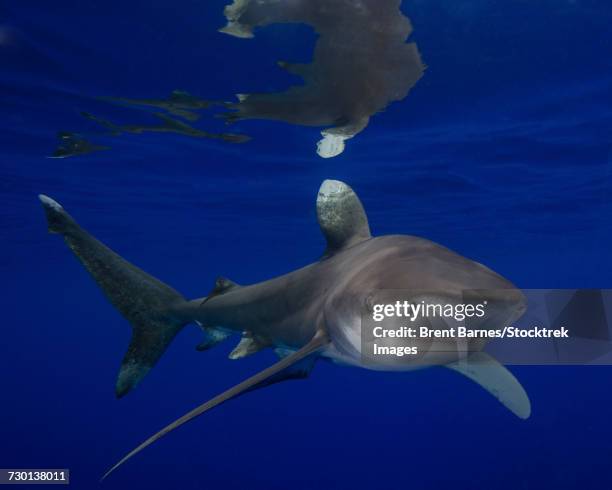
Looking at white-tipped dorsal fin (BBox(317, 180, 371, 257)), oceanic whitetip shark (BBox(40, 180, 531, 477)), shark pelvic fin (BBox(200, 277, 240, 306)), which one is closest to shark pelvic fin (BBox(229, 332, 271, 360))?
oceanic whitetip shark (BBox(40, 180, 531, 477))

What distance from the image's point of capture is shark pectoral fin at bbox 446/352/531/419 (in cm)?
332

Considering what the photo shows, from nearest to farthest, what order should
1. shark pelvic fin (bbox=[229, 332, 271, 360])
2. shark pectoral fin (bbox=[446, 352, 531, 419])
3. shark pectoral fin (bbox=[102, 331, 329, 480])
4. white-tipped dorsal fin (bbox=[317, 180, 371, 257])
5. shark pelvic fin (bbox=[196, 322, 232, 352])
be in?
shark pectoral fin (bbox=[446, 352, 531, 419]) → shark pectoral fin (bbox=[102, 331, 329, 480]) → white-tipped dorsal fin (bbox=[317, 180, 371, 257]) → shark pelvic fin (bbox=[229, 332, 271, 360]) → shark pelvic fin (bbox=[196, 322, 232, 352])

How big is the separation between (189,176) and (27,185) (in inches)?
270

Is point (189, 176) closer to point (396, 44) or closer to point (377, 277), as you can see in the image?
point (396, 44)

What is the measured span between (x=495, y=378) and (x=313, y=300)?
6.51 ft

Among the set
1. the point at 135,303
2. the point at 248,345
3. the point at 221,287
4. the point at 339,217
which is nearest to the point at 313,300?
the point at 339,217

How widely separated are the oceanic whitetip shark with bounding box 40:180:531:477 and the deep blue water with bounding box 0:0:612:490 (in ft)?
4.58

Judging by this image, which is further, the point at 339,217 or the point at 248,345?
the point at 248,345

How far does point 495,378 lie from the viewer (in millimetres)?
3506

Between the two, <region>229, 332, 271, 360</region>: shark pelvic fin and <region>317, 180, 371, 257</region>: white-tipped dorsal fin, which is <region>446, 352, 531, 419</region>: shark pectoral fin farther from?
<region>229, 332, 271, 360</region>: shark pelvic fin

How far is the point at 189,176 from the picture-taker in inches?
797

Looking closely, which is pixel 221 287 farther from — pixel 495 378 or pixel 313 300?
pixel 495 378

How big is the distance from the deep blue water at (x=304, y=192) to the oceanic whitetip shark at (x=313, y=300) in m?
1.40

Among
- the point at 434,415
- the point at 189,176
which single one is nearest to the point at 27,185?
the point at 189,176
